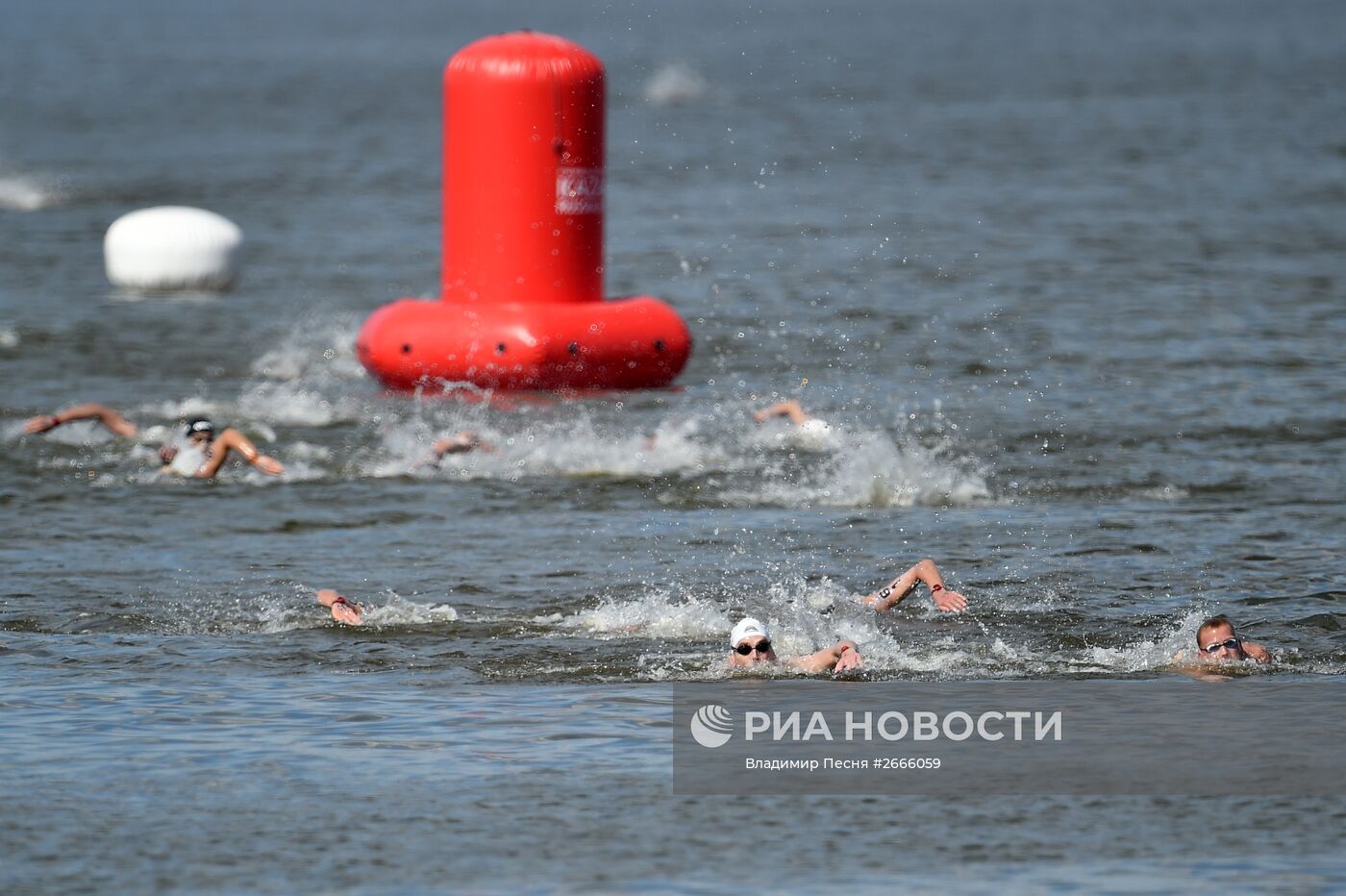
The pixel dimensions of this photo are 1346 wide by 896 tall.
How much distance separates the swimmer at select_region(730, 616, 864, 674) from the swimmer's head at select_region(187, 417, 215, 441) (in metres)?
7.40

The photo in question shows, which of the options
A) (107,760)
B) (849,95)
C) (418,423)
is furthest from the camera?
(849,95)

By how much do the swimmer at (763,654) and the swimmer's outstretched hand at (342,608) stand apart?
2542mm

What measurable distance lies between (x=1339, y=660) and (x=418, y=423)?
9.99 m

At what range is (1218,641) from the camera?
42.5 feet

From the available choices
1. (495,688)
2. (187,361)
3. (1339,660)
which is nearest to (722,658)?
(495,688)

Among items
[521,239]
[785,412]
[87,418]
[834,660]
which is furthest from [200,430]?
[834,660]

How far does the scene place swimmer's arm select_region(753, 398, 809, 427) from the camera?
68.0 feet

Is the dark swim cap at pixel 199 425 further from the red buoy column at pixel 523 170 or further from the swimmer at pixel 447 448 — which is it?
the red buoy column at pixel 523 170

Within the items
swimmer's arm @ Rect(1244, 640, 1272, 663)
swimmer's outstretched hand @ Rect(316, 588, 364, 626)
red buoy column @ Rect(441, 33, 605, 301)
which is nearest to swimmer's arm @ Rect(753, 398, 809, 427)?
red buoy column @ Rect(441, 33, 605, 301)

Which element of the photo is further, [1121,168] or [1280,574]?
[1121,168]

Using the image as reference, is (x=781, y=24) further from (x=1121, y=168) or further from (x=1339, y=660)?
(x=1339, y=660)

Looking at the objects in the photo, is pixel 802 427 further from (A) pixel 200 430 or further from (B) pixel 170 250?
(B) pixel 170 250

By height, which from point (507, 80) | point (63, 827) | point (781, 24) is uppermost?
point (781, 24)

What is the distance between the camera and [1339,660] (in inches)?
519
